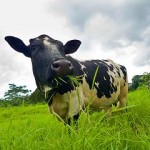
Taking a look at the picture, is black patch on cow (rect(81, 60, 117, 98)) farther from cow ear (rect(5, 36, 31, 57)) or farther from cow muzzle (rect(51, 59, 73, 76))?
cow muzzle (rect(51, 59, 73, 76))

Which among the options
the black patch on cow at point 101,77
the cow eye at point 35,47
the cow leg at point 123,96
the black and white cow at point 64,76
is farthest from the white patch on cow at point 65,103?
the cow leg at point 123,96

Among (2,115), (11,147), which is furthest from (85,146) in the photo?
(2,115)

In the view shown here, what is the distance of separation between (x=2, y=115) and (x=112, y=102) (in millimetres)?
12085

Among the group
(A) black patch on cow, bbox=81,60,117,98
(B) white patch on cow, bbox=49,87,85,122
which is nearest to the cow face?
(B) white patch on cow, bbox=49,87,85,122

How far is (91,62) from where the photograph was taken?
320 inches

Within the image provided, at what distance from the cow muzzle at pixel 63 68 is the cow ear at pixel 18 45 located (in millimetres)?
1603

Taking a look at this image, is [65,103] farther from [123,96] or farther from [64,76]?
[123,96]

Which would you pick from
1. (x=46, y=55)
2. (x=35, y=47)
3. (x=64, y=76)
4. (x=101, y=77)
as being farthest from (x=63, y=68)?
(x=101, y=77)

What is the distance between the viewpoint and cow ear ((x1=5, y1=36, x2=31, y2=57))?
22.9 feet

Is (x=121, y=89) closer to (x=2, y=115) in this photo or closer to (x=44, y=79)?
(x=44, y=79)

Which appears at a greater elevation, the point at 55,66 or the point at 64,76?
the point at 55,66

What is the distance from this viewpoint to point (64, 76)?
5.53m

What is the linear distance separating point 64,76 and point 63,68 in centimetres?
17

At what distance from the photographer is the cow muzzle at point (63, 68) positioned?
541 centimetres
